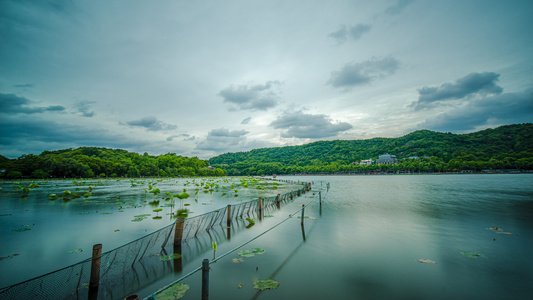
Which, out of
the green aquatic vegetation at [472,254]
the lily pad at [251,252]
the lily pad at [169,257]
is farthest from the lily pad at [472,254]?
the lily pad at [169,257]

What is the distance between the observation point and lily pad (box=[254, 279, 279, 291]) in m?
6.11

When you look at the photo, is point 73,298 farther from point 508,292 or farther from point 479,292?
point 508,292

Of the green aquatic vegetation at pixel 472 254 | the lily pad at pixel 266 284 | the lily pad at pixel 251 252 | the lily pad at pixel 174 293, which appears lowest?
the green aquatic vegetation at pixel 472 254

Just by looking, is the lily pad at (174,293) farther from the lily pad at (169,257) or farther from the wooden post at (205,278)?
the lily pad at (169,257)

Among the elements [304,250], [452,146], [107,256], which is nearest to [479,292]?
[304,250]

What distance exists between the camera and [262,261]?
8148 millimetres

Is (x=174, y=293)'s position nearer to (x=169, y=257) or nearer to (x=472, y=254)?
(x=169, y=257)

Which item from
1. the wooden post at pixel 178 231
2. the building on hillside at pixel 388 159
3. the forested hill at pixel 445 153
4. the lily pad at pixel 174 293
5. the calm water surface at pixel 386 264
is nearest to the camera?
the lily pad at pixel 174 293

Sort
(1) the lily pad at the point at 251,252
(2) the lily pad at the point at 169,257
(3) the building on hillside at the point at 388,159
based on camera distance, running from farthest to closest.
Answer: (3) the building on hillside at the point at 388,159
(1) the lily pad at the point at 251,252
(2) the lily pad at the point at 169,257

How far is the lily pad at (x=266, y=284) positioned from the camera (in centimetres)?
611

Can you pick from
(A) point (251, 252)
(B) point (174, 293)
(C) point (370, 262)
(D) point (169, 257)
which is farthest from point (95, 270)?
(C) point (370, 262)

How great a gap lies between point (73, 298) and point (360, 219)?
1546 centimetres

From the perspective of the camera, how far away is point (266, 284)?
20.5 feet

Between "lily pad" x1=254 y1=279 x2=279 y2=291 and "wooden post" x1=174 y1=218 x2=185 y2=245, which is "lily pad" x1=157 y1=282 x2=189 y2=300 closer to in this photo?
"lily pad" x1=254 y1=279 x2=279 y2=291
